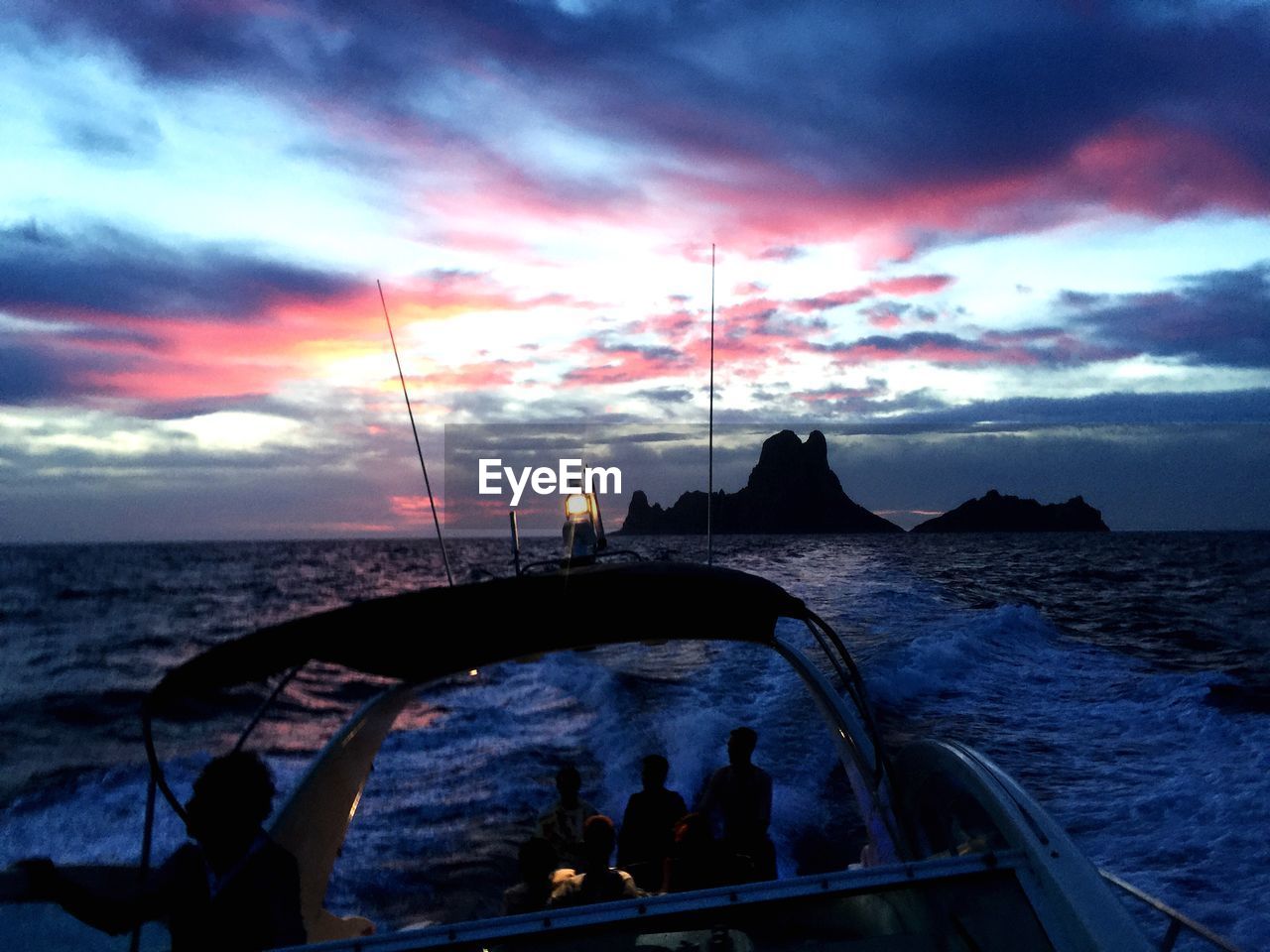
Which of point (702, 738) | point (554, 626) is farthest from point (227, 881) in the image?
point (702, 738)

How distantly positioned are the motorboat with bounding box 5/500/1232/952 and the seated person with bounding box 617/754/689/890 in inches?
43.5

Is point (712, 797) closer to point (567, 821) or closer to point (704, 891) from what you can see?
point (567, 821)

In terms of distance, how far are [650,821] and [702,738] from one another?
6.90 meters

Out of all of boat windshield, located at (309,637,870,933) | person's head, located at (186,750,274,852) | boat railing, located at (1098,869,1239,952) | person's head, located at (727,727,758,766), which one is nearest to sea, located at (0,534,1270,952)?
boat windshield, located at (309,637,870,933)

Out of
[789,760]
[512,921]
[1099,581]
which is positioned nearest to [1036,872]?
[512,921]

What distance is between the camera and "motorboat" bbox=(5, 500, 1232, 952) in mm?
2521

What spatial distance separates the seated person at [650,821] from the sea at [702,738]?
1625mm

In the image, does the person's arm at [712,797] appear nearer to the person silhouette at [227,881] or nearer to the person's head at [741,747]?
the person's head at [741,747]

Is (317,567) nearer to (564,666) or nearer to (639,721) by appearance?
(564,666)

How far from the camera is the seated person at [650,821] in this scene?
17.3 ft

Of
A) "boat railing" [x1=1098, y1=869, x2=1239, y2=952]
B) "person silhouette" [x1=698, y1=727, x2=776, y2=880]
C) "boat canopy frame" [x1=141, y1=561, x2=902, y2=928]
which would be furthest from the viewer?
"person silhouette" [x1=698, y1=727, x2=776, y2=880]

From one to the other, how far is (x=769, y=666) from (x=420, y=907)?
1026 centimetres

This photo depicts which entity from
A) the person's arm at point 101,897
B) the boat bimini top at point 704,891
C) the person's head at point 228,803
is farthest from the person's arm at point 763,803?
the person's arm at point 101,897

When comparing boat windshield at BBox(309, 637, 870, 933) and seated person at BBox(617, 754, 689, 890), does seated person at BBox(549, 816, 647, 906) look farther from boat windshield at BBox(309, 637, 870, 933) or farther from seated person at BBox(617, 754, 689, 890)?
seated person at BBox(617, 754, 689, 890)
